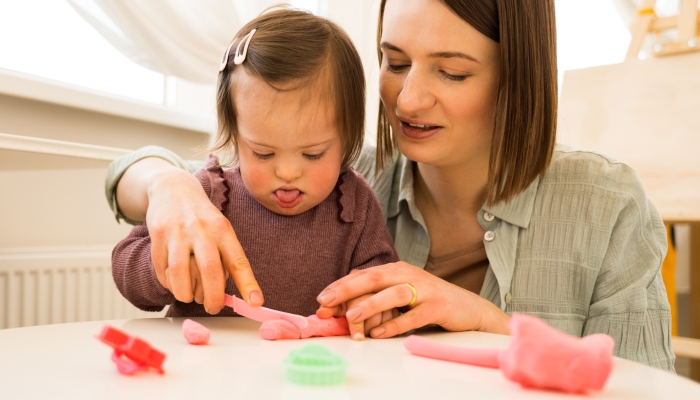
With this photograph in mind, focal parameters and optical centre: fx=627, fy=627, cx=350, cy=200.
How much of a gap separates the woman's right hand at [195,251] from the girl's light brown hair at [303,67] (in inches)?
7.9

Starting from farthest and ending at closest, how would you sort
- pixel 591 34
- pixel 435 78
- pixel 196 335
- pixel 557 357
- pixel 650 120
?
pixel 591 34, pixel 650 120, pixel 435 78, pixel 196 335, pixel 557 357

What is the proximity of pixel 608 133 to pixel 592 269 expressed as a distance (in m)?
1.03

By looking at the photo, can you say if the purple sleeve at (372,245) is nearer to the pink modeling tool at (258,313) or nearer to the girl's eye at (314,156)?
the girl's eye at (314,156)

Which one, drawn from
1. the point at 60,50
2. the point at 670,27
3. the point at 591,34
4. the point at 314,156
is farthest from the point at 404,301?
the point at 591,34

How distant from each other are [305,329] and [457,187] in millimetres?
570

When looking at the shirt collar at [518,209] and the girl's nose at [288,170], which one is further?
the shirt collar at [518,209]

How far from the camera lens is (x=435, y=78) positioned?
1.01m

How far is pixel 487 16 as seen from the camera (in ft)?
3.28

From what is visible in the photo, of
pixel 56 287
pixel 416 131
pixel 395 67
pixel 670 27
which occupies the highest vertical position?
pixel 670 27

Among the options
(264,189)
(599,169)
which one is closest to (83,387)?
(264,189)

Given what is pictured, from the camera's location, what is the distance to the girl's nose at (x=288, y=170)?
2.99ft

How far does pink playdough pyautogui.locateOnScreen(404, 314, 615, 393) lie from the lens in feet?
1.56

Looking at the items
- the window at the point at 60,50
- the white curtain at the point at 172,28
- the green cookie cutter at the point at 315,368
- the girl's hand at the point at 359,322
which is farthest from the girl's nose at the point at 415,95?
the window at the point at 60,50

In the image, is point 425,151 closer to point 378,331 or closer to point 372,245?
point 372,245
